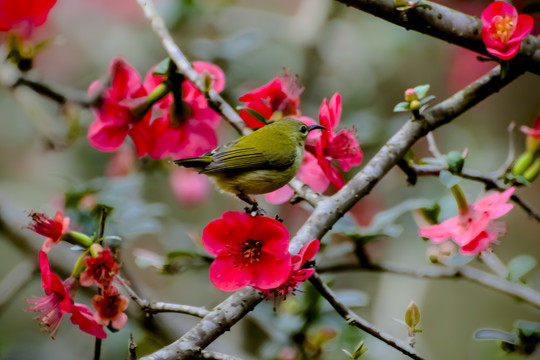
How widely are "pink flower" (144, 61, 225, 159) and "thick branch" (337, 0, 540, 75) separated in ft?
1.07

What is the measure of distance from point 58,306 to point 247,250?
295 mm

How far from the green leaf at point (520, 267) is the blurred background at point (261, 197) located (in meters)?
0.35

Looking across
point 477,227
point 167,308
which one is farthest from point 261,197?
point 167,308

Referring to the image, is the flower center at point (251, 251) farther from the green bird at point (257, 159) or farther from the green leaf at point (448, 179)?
the green leaf at point (448, 179)

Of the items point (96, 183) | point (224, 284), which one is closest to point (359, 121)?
point (96, 183)

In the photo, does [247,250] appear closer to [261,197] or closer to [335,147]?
[335,147]

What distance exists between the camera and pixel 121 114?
1067 mm

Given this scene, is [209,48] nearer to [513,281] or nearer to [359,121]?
[359,121]

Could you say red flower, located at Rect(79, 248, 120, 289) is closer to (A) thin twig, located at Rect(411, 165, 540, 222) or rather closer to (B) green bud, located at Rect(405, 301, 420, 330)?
(B) green bud, located at Rect(405, 301, 420, 330)

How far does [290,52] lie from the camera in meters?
2.55

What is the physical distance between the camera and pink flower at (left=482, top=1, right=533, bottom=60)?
0.94 m

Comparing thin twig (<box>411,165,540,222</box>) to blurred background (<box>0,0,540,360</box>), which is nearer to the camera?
thin twig (<box>411,165,540,222</box>)

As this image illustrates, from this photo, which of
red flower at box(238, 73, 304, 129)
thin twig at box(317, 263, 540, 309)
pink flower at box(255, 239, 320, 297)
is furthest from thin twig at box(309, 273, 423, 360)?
thin twig at box(317, 263, 540, 309)

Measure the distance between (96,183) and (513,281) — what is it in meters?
1.00
